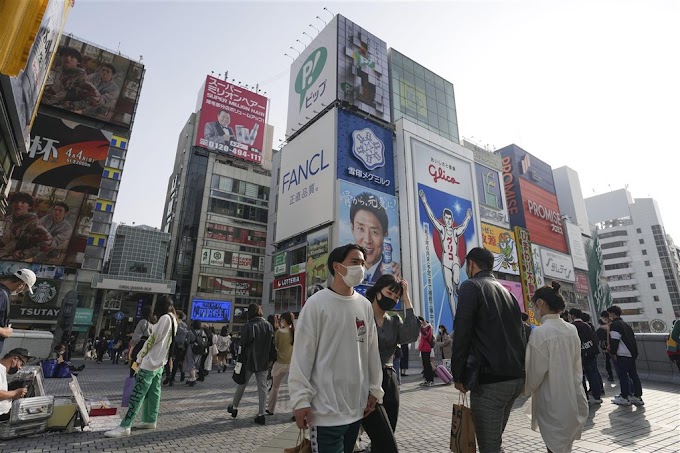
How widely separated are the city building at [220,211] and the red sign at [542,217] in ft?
114

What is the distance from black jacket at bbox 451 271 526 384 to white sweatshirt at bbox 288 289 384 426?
76 cm

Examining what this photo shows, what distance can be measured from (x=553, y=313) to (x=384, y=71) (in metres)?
36.7

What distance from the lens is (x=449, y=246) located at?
3297 cm

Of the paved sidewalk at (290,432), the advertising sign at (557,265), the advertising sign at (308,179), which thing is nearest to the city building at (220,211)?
the advertising sign at (308,179)

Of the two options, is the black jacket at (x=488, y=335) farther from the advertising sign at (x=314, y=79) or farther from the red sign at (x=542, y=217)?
the red sign at (x=542, y=217)

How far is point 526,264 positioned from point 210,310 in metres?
36.8

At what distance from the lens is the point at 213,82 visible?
45562 mm

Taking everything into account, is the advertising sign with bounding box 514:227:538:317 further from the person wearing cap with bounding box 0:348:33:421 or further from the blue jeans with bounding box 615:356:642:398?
the person wearing cap with bounding box 0:348:33:421

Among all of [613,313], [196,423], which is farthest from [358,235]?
[196,423]

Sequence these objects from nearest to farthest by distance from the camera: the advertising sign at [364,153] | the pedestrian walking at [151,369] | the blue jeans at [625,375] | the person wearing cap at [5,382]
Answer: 1. the person wearing cap at [5,382]
2. the pedestrian walking at [151,369]
3. the blue jeans at [625,375]
4. the advertising sign at [364,153]

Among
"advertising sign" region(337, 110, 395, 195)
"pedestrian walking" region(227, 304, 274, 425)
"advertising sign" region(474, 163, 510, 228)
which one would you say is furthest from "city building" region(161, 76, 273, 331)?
"pedestrian walking" region(227, 304, 274, 425)

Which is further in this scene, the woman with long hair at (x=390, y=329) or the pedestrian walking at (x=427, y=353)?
the pedestrian walking at (x=427, y=353)

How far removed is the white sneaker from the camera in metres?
A: 4.42

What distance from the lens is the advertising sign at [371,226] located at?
2775 centimetres
